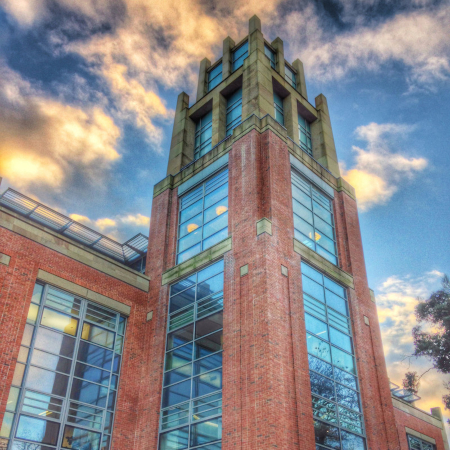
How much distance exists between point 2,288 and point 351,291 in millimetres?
15581

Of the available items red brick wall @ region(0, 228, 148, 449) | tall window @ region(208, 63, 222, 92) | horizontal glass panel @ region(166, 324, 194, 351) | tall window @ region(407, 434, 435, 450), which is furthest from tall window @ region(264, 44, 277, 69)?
tall window @ region(407, 434, 435, 450)

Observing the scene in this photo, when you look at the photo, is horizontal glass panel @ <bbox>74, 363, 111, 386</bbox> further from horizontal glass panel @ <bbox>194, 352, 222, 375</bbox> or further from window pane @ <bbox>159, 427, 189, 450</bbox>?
horizontal glass panel @ <bbox>194, 352, 222, 375</bbox>

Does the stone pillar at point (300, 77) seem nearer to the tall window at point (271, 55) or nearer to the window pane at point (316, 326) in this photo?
the tall window at point (271, 55)

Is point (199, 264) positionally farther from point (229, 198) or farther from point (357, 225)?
point (357, 225)

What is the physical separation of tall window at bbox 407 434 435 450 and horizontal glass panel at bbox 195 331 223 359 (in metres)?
17.8

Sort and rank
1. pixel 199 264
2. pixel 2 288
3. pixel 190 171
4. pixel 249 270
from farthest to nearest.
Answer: pixel 190 171 → pixel 199 264 → pixel 249 270 → pixel 2 288

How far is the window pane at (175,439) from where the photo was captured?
19719mm

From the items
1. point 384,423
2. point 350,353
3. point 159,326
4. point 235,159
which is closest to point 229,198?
point 235,159

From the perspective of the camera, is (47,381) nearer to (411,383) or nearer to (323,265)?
(323,265)

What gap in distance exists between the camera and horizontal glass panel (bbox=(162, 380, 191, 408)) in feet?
68.1

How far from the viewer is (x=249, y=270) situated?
818 inches

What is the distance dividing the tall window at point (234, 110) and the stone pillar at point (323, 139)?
17.7 feet

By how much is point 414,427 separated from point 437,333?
6089 mm

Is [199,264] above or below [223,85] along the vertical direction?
below
